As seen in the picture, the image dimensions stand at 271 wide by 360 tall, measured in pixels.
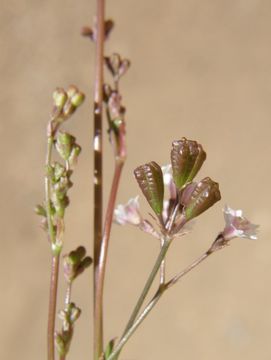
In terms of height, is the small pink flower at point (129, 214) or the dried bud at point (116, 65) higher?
the dried bud at point (116, 65)

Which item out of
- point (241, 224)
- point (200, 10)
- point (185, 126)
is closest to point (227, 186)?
point (185, 126)

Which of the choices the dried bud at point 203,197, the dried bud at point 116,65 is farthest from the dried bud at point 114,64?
the dried bud at point 203,197

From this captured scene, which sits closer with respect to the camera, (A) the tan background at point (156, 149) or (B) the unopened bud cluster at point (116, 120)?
(B) the unopened bud cluster at point (116, 120)

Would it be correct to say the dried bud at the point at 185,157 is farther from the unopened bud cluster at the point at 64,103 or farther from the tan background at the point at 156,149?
the tan background at the point at 156,149

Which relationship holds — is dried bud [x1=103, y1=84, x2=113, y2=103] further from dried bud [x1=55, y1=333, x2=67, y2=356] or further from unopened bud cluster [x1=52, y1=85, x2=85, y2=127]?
dried bud [x1=55, y1=333, x2=67, y2=356]

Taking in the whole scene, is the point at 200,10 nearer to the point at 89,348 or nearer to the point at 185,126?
the point at 185,126

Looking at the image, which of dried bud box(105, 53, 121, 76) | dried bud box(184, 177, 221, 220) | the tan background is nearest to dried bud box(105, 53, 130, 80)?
dried bud box(105, 53, 121, 76)

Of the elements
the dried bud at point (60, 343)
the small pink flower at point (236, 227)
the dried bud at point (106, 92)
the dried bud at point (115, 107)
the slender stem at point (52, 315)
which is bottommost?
the dried bud at point (60, 343)
